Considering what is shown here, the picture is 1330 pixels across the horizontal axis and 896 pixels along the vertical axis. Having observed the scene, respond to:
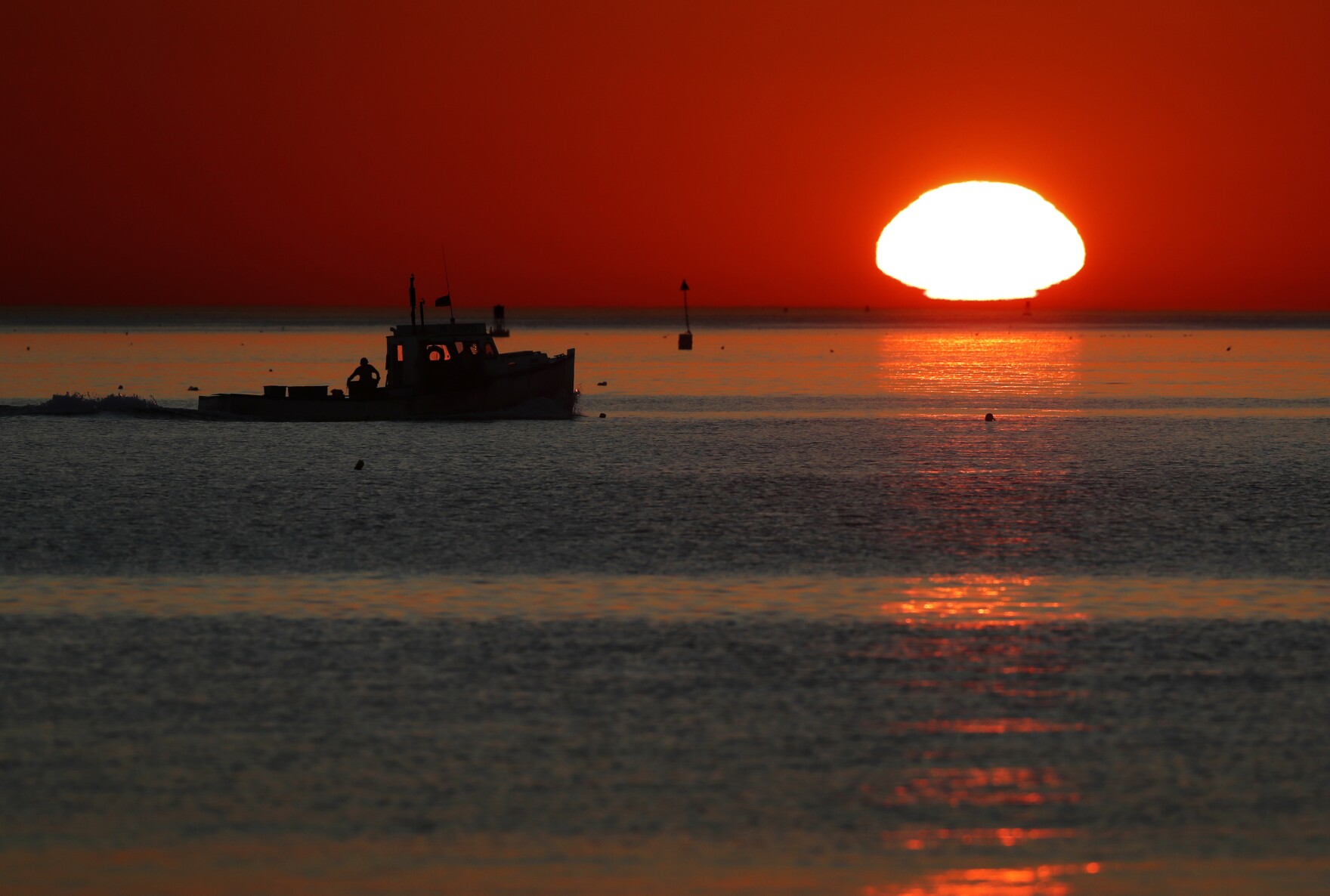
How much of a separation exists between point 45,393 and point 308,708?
62.4 m

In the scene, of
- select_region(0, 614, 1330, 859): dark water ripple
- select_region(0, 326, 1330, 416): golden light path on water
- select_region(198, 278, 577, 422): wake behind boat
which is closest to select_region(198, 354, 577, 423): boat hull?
select_region(198, 278, 577, 422): wake behind boat

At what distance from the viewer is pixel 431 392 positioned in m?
53.4

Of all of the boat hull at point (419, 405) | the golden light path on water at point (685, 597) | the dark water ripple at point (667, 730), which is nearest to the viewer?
the dark water ripple at point (667, 730)

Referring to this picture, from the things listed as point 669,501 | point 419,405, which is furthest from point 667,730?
point 419,405

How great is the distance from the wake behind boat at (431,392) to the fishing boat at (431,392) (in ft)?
0.08

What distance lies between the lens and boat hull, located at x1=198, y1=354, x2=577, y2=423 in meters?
53.0

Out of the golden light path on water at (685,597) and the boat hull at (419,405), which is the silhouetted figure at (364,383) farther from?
the golden light path on water at (685,597)

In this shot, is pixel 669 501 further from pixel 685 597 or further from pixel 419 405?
pixel 419 405

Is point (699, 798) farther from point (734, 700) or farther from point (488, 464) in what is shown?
point (488, 464)

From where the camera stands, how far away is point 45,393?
70562mm

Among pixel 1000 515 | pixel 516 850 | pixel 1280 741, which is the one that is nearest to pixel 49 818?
pixel 516 850

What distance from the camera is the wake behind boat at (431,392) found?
53156 mm

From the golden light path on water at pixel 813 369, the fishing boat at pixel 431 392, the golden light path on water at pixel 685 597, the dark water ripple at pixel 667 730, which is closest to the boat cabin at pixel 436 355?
the fishing boat at pixel 431 392

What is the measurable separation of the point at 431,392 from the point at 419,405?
1.91 ft
